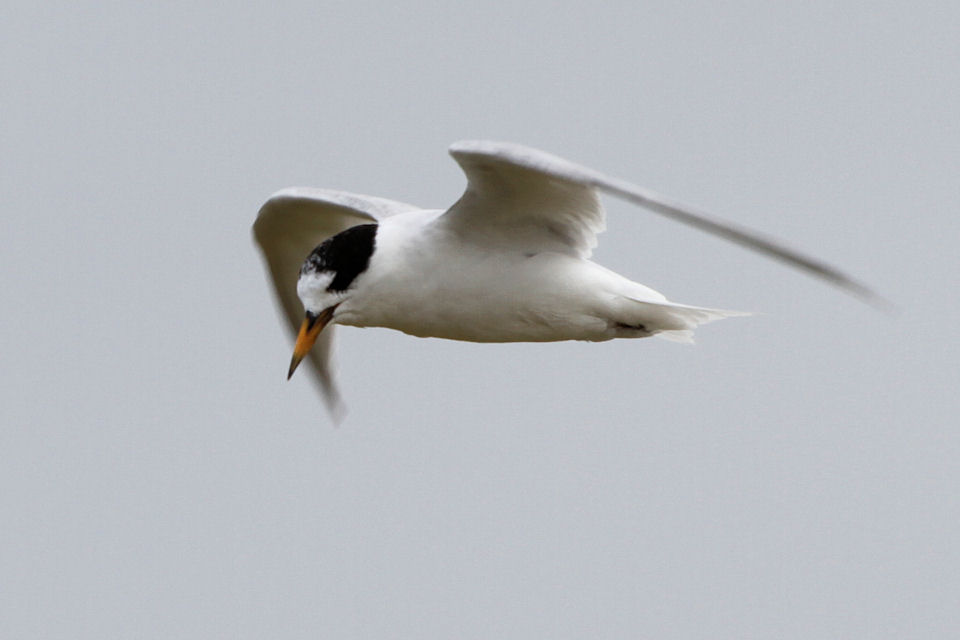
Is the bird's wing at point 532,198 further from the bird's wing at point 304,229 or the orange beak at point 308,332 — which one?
the bird's wing at point 304,229

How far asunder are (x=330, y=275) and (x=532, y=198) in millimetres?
1127

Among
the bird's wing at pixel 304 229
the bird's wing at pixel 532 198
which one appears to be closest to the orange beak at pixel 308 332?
the bird's wing at pixel 532 198

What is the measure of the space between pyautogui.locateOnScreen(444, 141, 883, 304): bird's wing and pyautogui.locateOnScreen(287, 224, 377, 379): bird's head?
0.49 m

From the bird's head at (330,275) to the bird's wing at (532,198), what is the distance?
49 centimetres

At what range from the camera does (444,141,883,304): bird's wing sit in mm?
7379

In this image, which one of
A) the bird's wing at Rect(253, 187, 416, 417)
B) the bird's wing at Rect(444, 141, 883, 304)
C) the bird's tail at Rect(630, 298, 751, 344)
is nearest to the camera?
the bird's wing at Rect(444, 141, 883, 304)

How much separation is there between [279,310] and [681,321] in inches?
145

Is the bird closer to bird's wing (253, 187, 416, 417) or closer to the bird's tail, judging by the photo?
the bird's tail

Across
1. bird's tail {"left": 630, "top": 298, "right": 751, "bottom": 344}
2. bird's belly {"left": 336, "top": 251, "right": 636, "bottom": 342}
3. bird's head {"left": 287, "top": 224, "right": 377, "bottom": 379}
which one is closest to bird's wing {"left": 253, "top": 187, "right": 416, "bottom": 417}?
bird's head {"left": 287, "top": 224, "right": 377, "bottom": 379}

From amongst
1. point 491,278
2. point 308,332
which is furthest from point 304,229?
point 491,278

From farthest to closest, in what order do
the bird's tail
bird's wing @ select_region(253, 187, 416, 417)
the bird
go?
bird's wing @ select_region(253, 187, 416, 417), the bird's tail, the bird

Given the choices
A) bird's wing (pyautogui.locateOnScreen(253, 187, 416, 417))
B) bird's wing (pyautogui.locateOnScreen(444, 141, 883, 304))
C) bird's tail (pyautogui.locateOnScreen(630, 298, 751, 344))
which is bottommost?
bird's wing (pyautogui.locateOnScreen(253, 187, 416, 417))

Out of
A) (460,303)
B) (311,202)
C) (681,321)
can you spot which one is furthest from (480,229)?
(311,202)

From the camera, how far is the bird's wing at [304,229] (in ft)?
35.2
